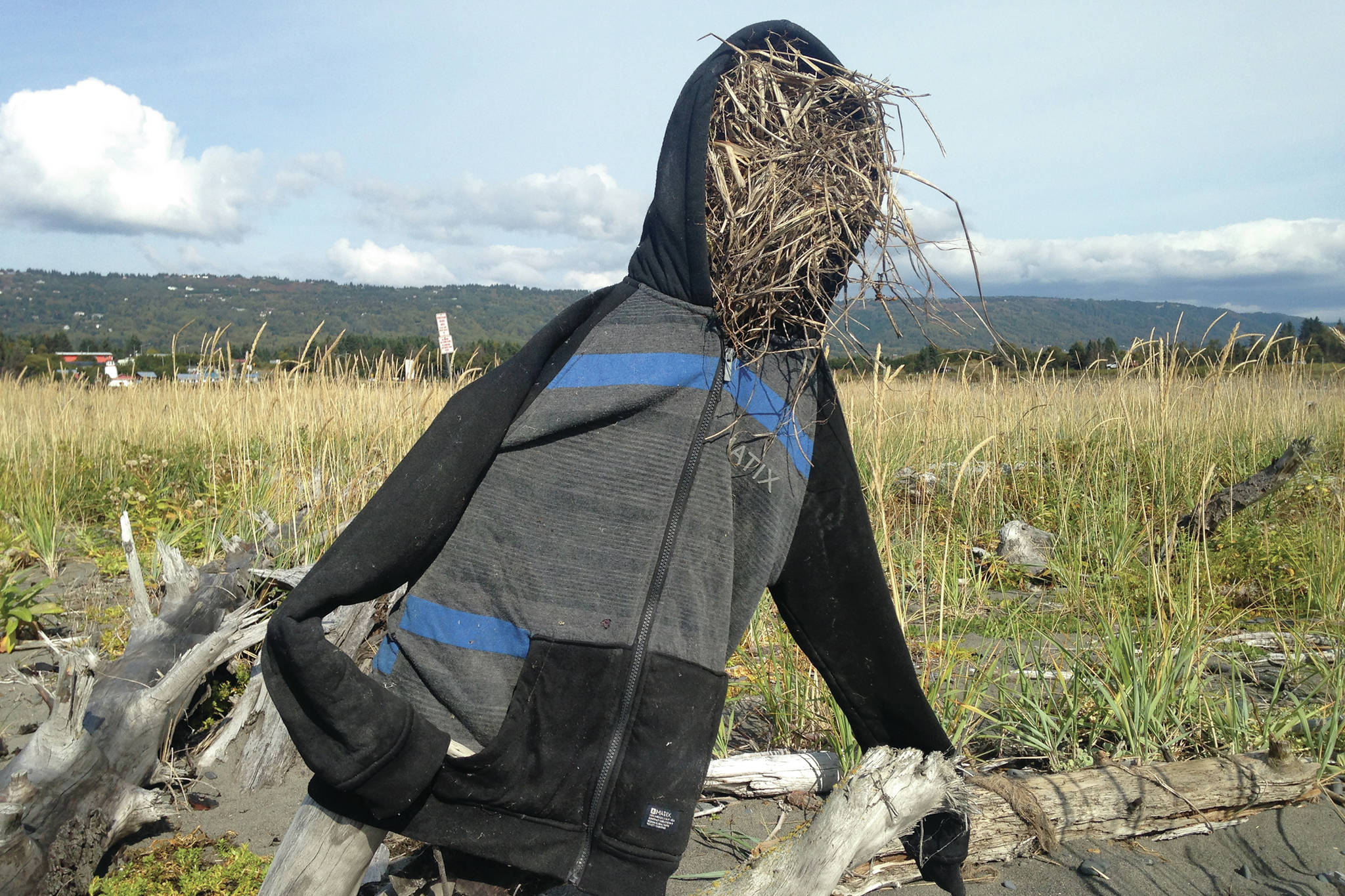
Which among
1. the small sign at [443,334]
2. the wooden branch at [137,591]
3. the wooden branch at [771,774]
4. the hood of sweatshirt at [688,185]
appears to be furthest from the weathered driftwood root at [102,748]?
the small sign at [443,334]

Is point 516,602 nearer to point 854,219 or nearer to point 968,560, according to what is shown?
point 854,219

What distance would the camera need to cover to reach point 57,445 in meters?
5.54

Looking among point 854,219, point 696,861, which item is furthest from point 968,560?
point 854,219

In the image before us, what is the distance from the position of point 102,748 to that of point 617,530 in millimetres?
1772

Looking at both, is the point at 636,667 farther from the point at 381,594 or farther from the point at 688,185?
the point at 688,185

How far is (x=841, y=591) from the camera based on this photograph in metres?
1.46

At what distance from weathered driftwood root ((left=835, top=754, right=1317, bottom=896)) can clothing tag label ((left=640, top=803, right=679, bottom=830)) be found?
1089 millimetres

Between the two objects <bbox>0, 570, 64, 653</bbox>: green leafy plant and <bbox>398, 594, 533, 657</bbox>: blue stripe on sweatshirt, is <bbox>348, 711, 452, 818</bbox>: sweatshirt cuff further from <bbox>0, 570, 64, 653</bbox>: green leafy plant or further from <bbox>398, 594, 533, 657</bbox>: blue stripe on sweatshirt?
<bbox>0, 570, 64, 653</bbox>: green leafy plant

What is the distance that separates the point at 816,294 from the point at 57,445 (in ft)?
20.4

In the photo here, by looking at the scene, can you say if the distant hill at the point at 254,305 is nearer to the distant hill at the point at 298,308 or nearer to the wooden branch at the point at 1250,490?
the distant hill at the point at 298,308

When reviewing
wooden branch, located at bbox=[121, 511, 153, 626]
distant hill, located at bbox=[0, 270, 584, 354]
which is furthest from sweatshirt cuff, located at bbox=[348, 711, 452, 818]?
distant hill, located at bbox=[0, 270, 584, 354]

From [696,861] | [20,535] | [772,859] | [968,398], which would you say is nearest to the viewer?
[772,859]

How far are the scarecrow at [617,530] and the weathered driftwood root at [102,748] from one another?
1174 mm

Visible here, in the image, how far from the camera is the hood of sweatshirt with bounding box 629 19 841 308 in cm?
125
